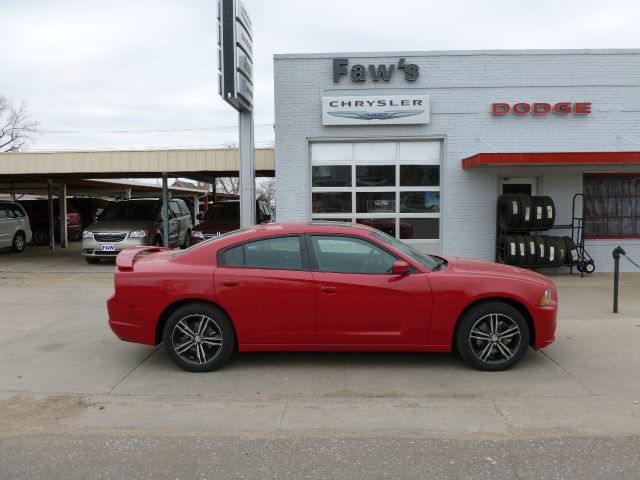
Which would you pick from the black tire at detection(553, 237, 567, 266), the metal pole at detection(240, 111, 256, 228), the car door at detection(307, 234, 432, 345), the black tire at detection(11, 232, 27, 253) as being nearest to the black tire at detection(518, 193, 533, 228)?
the black tire at detection(553, 237, 567, 266)

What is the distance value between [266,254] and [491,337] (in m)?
2.37

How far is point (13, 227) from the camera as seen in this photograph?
18031mm

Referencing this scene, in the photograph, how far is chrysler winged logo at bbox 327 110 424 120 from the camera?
38.2ft

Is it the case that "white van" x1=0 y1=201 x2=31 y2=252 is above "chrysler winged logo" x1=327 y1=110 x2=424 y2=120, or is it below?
below

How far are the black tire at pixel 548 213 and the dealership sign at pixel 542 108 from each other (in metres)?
1.94

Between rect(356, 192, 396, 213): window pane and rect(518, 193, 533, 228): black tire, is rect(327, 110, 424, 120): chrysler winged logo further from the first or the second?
rect(518, 193, 533, 228): black tire

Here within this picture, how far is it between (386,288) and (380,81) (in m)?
7.47

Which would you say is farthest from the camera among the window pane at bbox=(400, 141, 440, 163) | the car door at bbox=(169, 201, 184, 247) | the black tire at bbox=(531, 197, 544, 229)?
the car door at bbox=(169, 201, 184, 247)

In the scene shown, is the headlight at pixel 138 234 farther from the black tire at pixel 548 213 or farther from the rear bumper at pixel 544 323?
the rear bumper at pixel 544 323

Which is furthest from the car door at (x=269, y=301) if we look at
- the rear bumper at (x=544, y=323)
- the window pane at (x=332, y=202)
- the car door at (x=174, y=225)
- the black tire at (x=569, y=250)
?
the car door at (x=174, y=225)

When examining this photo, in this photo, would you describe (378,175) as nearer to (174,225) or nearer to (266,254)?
(266,254)

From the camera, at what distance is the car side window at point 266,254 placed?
5.51 meters

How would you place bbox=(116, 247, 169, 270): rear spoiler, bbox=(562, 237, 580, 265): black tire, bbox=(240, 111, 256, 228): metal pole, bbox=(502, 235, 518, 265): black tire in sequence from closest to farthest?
bbox=(116, 247, 169, 270): rear spoiler, bbox=(502, 235, 518, 265): black tire, bbox=(562, 237, 580, 265): black tire, bbox=(240, 111, 256, 228): metal pole

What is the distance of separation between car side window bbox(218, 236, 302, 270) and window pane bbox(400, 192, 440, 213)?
687 centimetres
